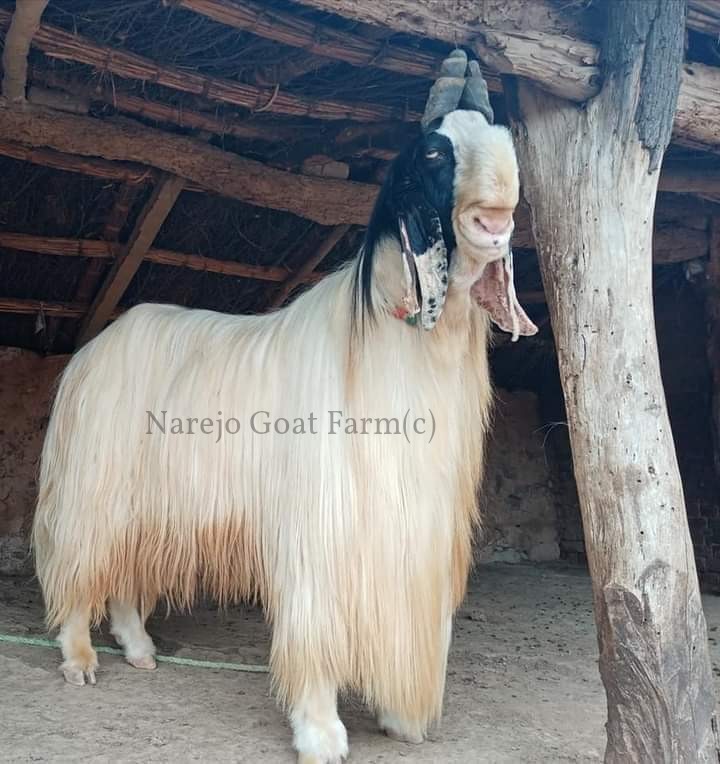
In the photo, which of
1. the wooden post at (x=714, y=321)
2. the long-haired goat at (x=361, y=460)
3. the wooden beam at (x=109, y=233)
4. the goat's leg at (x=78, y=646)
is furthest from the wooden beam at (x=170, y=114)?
the wooden post at (x=714, y=321)

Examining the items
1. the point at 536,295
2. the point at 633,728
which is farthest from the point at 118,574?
the point at 536,295

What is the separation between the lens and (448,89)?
2.37m

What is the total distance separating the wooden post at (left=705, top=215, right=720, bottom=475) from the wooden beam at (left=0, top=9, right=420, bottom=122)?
2197 millimetres

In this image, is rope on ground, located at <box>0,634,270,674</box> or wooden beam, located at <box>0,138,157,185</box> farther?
wooden beam, located at <box>0,138,157,185</box>

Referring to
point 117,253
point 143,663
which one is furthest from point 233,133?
point 143,663

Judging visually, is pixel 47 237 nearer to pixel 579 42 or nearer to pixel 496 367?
pixel 579 42

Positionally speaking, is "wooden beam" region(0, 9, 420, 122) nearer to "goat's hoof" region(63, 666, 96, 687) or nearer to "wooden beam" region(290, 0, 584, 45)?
"wooden beam" region(290, 0, 584, 45)

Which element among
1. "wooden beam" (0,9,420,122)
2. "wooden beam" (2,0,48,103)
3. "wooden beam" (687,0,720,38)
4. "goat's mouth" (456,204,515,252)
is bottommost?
"goat's mouth" (456,204,515,252)

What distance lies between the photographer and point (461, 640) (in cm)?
397

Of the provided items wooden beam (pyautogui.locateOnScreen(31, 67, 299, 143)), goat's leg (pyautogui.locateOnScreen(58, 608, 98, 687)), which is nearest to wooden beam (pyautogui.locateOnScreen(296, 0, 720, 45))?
wooden beam (pyautogui.locateOnScreen(31, 67, 299, 143))

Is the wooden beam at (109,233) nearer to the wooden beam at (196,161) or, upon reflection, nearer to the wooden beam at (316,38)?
the wooden beam at (196,161)

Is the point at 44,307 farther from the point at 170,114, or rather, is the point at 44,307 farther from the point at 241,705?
the point at 241,705

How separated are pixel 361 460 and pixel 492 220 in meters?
0.76

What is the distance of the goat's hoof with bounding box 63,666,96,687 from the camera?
10.00 feet
